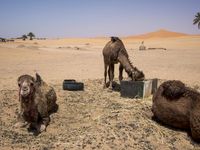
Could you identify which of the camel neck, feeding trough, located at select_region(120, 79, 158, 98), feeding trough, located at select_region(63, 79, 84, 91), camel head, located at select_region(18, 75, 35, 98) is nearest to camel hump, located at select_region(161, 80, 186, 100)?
feeding trough, located at select_region(120, 79, 158, 98)

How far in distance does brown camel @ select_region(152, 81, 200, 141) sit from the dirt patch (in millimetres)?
211

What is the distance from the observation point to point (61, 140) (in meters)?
7.25

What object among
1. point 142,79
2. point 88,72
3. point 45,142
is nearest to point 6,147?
point 45,142

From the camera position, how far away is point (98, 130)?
759cm

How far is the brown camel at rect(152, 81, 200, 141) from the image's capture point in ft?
24.0

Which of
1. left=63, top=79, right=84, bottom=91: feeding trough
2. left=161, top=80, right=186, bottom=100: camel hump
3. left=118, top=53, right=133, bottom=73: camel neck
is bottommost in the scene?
left=63, top=79, right=84, bottom=91: feeding trough

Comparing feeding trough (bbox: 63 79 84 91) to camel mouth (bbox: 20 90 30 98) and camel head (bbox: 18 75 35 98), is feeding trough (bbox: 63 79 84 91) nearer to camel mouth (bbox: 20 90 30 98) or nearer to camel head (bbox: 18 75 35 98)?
camel head (bbox: 18 75 35 98)

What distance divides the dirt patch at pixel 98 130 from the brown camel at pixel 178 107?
0.69ft

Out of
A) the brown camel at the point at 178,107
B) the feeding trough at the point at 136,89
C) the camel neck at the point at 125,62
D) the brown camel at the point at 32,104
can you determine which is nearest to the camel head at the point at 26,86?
the brown camel at the point at 32,104

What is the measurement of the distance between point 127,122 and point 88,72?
11028 mm

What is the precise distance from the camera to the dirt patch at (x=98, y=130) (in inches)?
280

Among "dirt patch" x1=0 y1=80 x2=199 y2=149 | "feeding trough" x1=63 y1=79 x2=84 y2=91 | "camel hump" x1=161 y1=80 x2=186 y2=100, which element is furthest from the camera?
"feeding trough" x1=63 y1=79 x2=84 y2=91

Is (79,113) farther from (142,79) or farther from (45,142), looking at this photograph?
(142,79)

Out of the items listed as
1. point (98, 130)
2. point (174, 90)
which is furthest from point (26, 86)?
point (174, 90)
